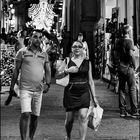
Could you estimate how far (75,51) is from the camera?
7352mm

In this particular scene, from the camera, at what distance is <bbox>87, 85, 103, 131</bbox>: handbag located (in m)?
7.06

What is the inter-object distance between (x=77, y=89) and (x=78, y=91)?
0.11 ft

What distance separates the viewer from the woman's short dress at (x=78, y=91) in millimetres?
7168

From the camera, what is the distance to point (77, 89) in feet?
23.7

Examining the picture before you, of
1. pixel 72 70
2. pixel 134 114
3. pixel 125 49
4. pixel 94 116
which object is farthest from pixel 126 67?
pixel 94 116

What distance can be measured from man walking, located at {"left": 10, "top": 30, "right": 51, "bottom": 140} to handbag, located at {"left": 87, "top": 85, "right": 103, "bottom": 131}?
778 millimetres

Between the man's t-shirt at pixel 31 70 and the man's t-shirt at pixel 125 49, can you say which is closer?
the man's t-shirt at pixel 31 70

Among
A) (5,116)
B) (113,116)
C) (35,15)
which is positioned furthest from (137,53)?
(35,15)

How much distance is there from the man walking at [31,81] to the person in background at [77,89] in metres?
0.35

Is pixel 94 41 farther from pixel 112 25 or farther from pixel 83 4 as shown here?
pixel 112 25

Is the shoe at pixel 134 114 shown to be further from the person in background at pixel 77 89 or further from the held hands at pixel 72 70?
the held hands at pixel 72 70

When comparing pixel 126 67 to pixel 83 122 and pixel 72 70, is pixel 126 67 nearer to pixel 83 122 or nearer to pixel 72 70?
pixel 72 70

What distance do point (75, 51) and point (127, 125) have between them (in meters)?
2.60

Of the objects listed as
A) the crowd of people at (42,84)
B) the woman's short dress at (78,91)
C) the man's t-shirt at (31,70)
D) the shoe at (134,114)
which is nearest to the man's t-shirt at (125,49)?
the shoe at (134,114)
